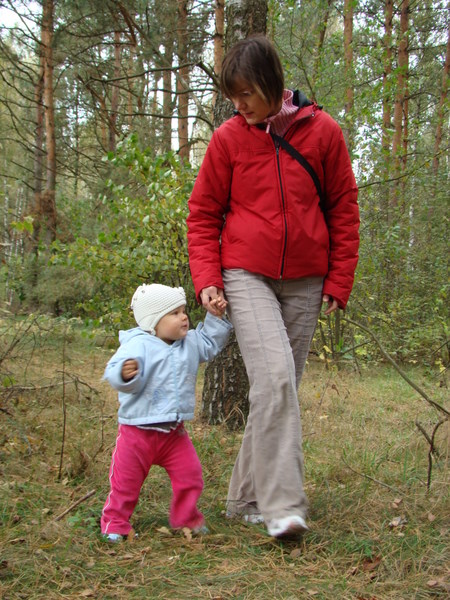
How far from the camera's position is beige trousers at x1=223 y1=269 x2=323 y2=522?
7.73 ft

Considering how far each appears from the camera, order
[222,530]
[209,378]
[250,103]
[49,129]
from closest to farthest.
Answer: [250,103]
[222,530]
[209,378]
[49,129]

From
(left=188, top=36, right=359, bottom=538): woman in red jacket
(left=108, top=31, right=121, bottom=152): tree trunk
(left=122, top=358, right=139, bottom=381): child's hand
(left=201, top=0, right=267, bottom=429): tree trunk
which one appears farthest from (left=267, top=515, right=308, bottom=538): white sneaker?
(left=108, top=31, right=121, bottom=152): tree trunk

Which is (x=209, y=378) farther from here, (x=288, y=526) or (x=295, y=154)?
(x=295, y=154)

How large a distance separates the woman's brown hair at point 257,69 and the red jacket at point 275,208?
17 centimetres

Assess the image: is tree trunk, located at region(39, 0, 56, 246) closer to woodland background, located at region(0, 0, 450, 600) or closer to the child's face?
woodland background, located at region(0, 0, 450, 600)

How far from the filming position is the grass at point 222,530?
2.19 m

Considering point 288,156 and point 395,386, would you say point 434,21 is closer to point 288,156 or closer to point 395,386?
point 395,386

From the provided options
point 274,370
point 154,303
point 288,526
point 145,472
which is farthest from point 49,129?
point 288,526

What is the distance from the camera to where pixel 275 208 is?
8.13 feet

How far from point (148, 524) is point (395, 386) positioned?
15.8 feet

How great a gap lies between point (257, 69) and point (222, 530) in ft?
6.72

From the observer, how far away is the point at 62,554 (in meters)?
2.39

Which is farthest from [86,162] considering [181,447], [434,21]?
[181,447]

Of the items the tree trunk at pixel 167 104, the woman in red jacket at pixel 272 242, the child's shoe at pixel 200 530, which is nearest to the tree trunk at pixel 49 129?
the tree trunk at pixel 167 104
